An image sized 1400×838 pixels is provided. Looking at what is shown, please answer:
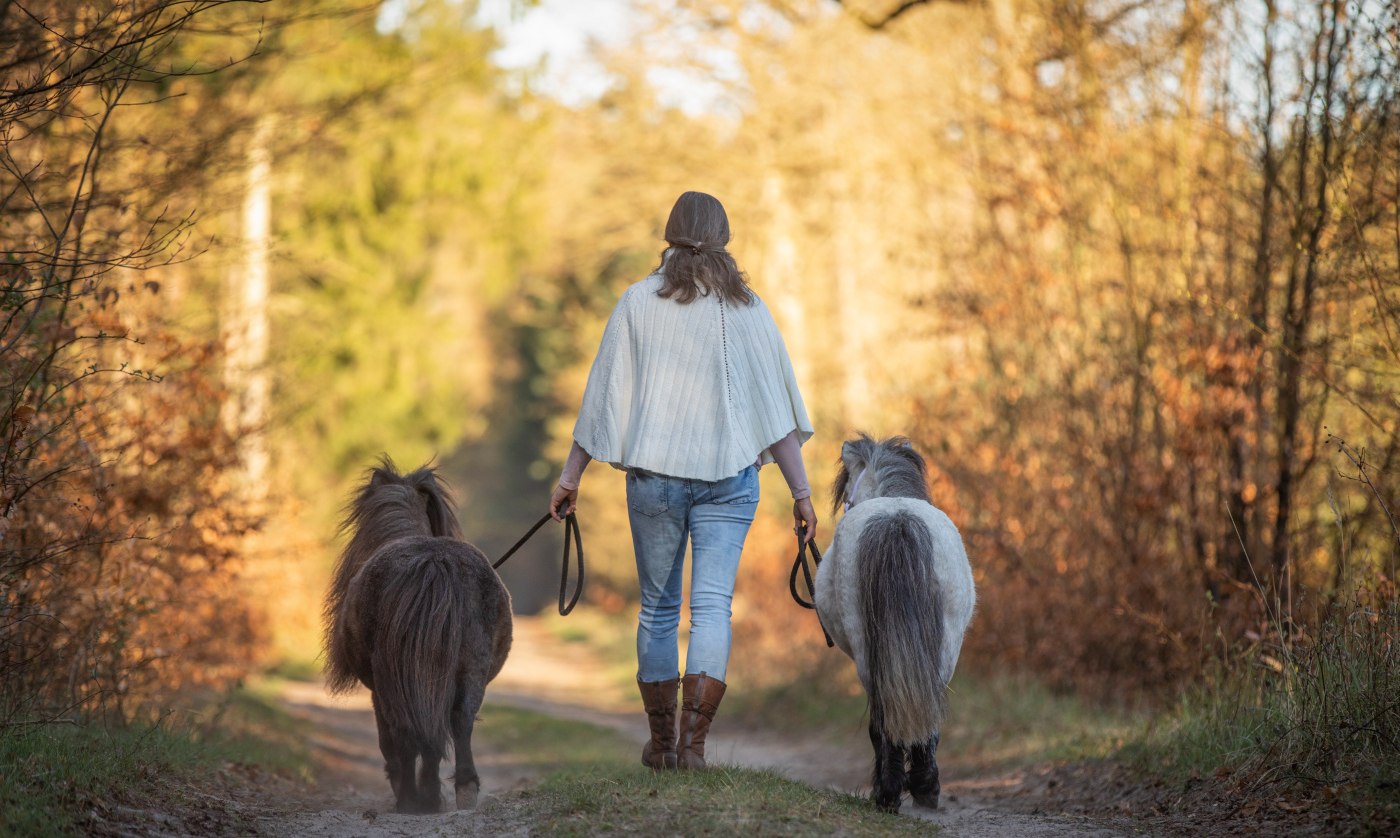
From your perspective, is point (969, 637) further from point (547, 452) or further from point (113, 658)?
point (547, 452)

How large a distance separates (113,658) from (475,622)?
7.42ft

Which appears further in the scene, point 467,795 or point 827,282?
point 827,282

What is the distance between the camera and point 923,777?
5.59 m

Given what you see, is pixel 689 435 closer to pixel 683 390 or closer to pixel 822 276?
pixel 683 390

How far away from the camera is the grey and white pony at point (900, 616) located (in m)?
5.14

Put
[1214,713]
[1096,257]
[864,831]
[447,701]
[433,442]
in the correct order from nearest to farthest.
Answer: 1. [864,831]
2. [447,701]
3. [1214,713]
4. [1096,257]
5. [433,442]

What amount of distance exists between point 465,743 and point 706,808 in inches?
64.3

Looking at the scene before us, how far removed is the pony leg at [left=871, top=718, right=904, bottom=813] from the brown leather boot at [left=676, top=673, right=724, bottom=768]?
671mm

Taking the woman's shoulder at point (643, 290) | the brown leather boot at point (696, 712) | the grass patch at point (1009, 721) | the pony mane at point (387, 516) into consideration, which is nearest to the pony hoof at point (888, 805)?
the brown leather boot at point (696, 712)

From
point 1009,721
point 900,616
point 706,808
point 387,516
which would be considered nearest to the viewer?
point 706,808

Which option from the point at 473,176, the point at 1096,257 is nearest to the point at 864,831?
the point at 1096,257

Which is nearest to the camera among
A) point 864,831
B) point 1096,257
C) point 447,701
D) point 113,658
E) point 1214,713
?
point 864,831

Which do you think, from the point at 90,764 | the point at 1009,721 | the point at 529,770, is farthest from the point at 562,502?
the point at 1009,721

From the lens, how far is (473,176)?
62.1ft
